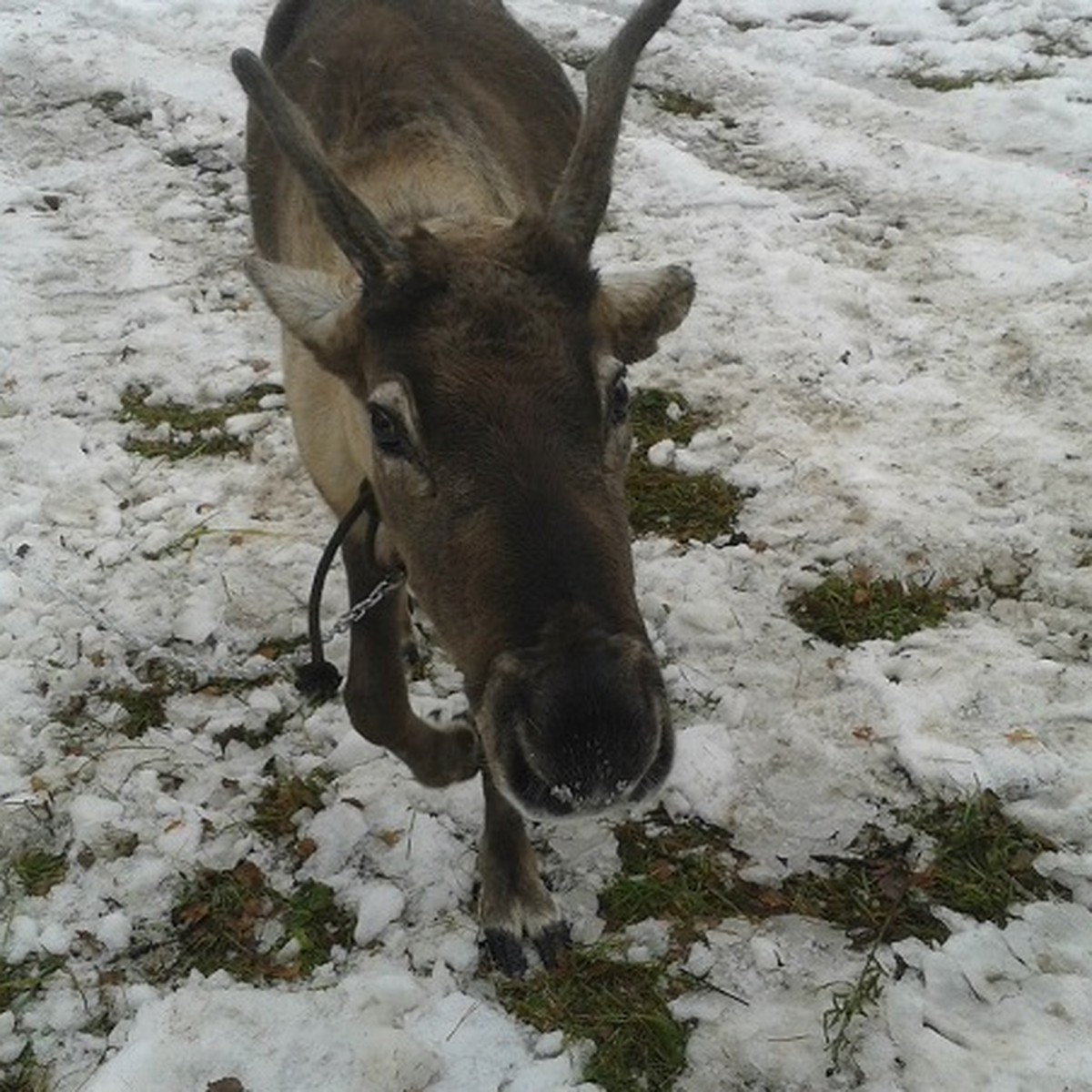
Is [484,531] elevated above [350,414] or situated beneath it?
elevated above

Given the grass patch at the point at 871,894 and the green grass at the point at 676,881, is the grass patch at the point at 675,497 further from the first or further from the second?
the grass patch at the point at 871,894

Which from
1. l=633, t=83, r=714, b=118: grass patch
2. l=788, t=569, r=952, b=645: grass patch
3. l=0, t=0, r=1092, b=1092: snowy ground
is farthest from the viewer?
l=633, t=83, r=714, b=118: grass patch

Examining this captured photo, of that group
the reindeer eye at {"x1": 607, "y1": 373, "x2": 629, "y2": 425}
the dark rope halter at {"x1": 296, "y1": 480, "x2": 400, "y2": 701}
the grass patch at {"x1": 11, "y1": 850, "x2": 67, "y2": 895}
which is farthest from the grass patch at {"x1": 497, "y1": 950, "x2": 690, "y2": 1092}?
the reindeer eye at {"x1": 607, "y1": 373, "x2": 629, "y2": 425}

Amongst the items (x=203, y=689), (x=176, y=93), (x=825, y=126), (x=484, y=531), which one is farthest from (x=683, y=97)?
(x=484, y=531)

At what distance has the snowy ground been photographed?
3197mm

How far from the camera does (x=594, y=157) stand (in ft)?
9.36

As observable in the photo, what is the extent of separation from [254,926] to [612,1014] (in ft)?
3.56

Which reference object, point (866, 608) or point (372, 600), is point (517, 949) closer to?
point (372, 600)

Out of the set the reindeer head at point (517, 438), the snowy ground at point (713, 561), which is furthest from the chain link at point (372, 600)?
the snowy ground at point (713, 561)

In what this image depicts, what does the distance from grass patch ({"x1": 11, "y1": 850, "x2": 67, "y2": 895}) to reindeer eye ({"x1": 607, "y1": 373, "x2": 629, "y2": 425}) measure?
224 cm

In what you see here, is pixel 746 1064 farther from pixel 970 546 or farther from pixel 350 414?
pixel 970 546

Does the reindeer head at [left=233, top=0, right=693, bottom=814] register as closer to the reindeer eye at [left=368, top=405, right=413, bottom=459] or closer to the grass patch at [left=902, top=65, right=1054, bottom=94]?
the reindeer eye at [left=368, top=405, right=413, bottom=459]

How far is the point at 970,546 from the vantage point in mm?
4652

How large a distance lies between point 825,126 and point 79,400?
479 centimetres
